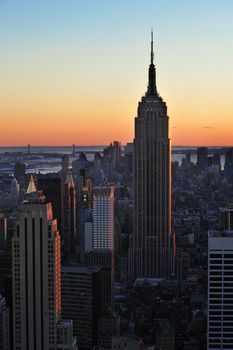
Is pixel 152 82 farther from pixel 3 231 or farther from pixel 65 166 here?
pixel 3 231

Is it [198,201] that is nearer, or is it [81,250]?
[81,250]

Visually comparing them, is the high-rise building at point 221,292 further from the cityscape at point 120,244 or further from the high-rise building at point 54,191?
the high-rise building at point 54,191

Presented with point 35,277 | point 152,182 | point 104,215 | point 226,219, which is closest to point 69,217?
point 104,215

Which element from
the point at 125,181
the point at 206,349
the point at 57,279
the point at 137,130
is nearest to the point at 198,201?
the point at 125,181

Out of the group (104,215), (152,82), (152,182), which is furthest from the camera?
(152,182)

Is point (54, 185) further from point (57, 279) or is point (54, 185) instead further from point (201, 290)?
point (57, 279)

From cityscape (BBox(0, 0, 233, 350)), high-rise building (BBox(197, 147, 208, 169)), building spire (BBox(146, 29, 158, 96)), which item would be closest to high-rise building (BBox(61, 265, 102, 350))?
cityscape (BBox(0, 0, 233, 350))
